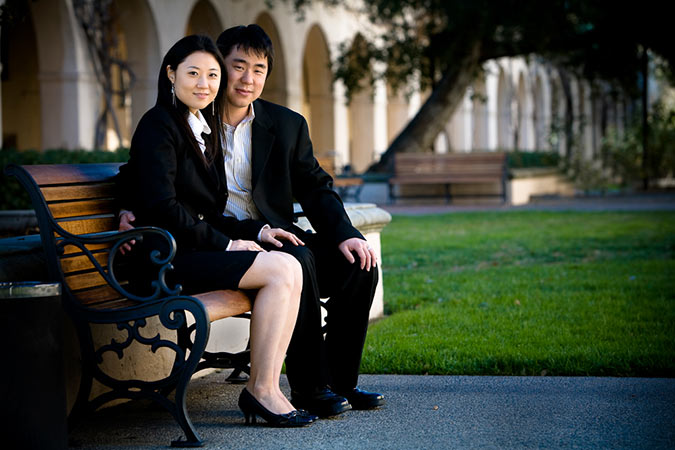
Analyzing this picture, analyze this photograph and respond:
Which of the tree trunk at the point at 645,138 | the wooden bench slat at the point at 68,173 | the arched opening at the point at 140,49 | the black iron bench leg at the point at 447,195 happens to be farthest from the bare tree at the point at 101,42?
the wooden bench slat at the point at 68,173

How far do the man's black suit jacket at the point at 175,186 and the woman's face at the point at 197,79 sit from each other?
12 cm

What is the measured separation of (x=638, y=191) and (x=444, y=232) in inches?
431

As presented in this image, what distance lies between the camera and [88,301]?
3.70 metres

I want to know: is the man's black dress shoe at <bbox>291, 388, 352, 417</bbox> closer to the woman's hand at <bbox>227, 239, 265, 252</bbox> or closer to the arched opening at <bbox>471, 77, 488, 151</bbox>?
the woman's hand at <bbox>227, 239, 265, 252</bbox>

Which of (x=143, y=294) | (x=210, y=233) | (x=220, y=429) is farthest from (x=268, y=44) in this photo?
(x=220, y=429)

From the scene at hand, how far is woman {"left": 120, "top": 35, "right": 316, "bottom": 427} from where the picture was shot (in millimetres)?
3662

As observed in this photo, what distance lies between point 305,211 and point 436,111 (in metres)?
18.8

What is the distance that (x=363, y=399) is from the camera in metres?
4.06

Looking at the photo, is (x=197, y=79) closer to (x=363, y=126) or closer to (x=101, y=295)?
(x=101, y=295)

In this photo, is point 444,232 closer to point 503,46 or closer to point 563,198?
point 563,198

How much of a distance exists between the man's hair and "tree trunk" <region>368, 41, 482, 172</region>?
18.2m

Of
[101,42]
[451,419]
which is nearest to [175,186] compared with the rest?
[451,419]

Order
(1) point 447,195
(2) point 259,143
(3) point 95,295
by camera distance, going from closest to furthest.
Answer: (3) point 95,295 → (2) point 259,143 → (1) point 447,195

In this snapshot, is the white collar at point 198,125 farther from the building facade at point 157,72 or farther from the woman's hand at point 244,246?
the building facade at point 157,72
